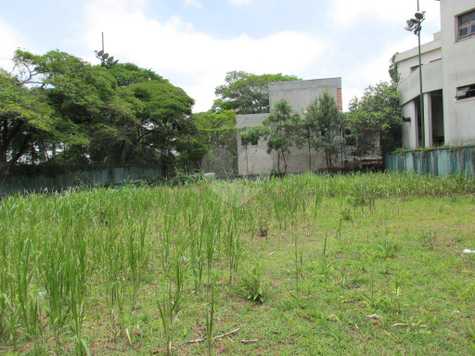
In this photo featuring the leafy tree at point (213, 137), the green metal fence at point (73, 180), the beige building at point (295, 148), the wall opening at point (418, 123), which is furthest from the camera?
the beige building at point (295, 148)

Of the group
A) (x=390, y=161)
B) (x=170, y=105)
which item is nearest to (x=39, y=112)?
(x=170, y=105)

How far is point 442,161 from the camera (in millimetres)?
11586

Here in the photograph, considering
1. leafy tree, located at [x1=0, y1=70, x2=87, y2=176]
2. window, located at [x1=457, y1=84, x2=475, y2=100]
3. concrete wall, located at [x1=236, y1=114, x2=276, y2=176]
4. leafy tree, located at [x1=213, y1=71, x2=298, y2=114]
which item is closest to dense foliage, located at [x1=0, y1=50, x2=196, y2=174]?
leafy tree, located at [x1=0, y1=70, x2=87, y2=176]

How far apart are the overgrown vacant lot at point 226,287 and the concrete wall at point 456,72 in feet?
29.2

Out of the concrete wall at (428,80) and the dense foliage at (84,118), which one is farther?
the concrete wall at (428,80)

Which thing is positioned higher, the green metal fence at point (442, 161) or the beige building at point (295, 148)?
the beige building at point (295, 148)

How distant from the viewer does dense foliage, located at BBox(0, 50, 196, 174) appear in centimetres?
1277

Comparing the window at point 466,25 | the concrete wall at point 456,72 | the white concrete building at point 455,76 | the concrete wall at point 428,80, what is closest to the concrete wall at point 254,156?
the concrete wall at point 428,80

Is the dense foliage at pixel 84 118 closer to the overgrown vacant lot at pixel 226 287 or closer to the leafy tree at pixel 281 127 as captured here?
the leafy tree at pixel 281 127

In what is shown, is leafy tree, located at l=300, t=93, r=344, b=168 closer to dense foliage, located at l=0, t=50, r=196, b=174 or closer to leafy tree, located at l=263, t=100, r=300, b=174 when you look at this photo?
leafy tree, located at l=263, t=100, r=300, b=174

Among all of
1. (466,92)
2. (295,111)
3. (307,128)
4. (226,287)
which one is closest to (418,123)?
(466,92)

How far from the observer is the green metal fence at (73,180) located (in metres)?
14.1

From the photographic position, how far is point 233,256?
133 inches

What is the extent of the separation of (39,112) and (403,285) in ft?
41.8
